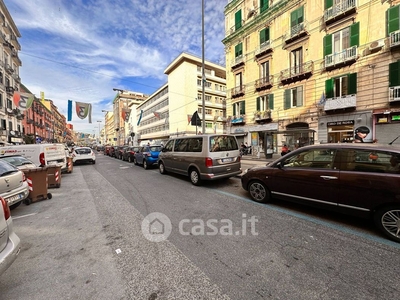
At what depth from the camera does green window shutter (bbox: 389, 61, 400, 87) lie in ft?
37.6

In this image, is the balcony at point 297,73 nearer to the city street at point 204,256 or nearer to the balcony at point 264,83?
the balcony at point 264,83

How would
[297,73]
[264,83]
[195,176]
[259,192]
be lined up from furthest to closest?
[264,83] < [297,73] < [195,176] < [259,192]

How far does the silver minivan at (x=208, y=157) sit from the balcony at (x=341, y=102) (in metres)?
11.4

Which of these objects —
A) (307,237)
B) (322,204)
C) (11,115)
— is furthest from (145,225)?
(11,115)

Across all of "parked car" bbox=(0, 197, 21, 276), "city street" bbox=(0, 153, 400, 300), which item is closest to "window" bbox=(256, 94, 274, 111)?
"city street" bbox=(0, 153, 400, 300)

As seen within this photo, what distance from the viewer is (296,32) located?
52.6 feet

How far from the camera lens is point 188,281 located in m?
2.22

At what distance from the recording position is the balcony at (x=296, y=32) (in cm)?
1556

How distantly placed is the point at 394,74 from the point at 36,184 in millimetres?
19326

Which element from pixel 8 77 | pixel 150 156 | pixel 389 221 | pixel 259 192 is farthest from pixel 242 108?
pixel 8 77

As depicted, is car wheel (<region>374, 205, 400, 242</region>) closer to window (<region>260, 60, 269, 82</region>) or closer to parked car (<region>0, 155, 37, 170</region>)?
parked car (<region>0, 155, 37, 170</region>)

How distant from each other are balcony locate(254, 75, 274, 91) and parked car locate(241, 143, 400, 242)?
53.1 ft

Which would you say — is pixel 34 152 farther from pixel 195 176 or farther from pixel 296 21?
pixel 296 21

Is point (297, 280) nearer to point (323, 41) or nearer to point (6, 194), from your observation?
point (6, 194)
